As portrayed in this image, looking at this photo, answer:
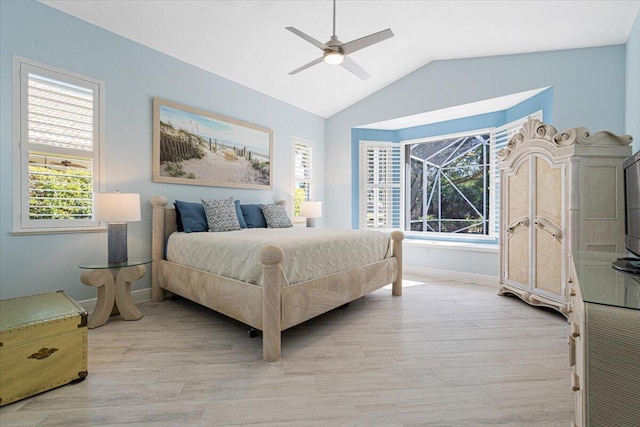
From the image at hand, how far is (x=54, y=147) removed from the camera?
8.82 ft

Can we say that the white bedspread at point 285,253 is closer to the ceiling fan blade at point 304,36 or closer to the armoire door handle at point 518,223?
the armoire door handle at point 518,223

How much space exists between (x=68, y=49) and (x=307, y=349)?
135 inches

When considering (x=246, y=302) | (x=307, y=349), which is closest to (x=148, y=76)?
(x=246, y=302)

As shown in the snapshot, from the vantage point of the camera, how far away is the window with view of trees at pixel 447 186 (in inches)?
207

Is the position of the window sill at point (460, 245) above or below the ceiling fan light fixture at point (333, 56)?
below

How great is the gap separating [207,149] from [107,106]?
1130 millimetres

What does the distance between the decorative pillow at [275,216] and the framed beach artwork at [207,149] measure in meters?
0.49

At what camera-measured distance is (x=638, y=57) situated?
259 cm

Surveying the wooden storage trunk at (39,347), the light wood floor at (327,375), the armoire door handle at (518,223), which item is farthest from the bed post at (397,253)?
the wooden storage trunk at (39,347)

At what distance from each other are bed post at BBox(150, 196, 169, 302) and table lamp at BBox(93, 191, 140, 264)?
465 mm

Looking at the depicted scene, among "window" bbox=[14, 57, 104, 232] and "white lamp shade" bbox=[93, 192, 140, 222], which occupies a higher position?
"window" bbox=[14, 57, 104, 232]

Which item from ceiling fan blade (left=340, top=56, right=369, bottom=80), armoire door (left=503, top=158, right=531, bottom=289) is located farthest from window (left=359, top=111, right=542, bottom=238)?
ceiling fan blade (left=340, top=56, right=369, bottom=80)

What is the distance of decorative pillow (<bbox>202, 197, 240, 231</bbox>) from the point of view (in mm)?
3381

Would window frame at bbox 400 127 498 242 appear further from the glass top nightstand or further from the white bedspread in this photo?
the glass top nightstand
